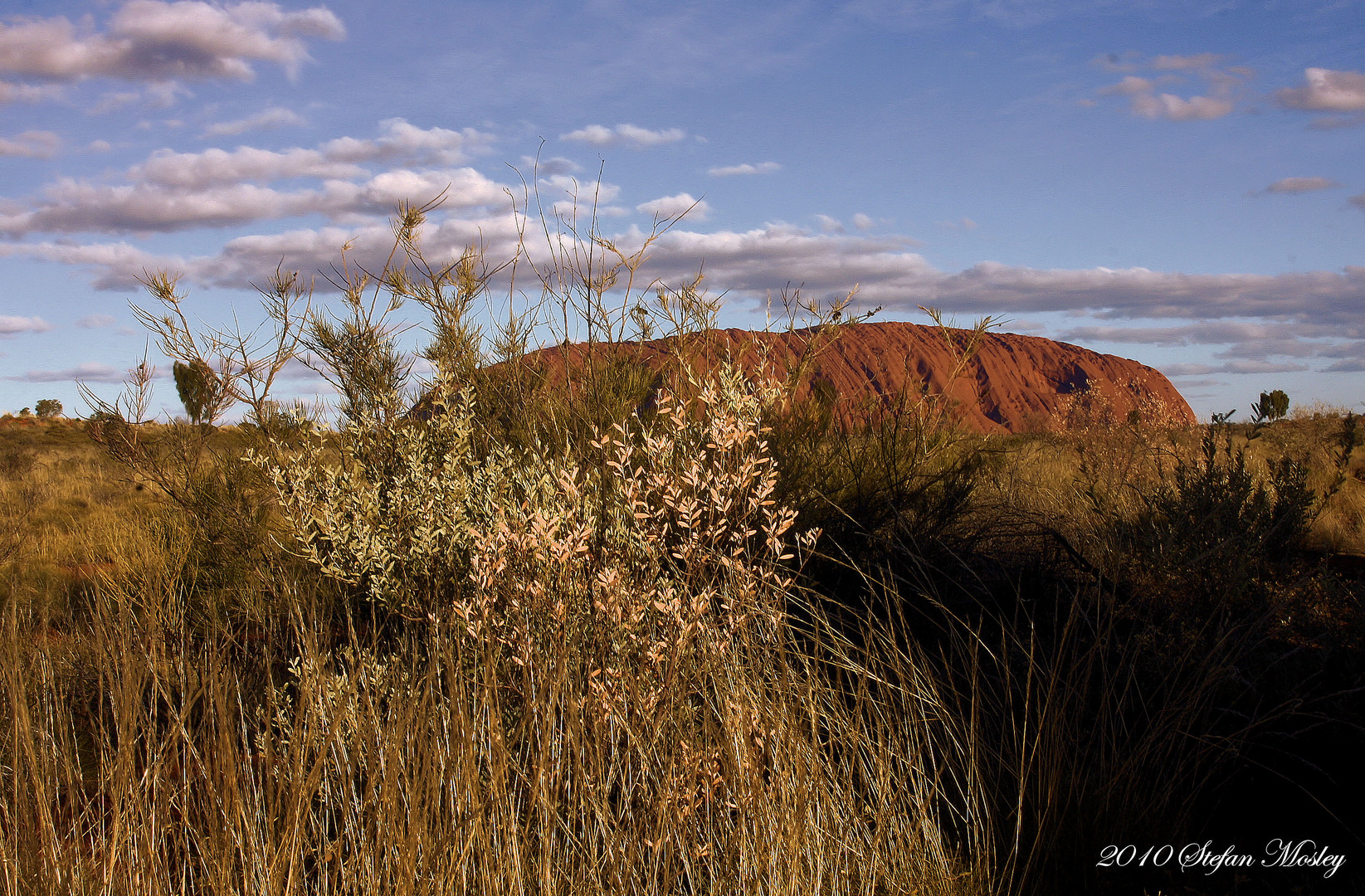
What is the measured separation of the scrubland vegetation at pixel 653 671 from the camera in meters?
2.04

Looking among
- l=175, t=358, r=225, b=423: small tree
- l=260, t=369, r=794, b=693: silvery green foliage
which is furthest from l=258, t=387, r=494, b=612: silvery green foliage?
l=175, t=358, r=225, b=423: small tree

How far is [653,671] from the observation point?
2.63 metres

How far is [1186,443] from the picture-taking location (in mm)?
9992

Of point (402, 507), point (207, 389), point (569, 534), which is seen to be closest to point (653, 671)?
point (569, 534)

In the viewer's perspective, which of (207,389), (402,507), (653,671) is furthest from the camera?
(207,389)

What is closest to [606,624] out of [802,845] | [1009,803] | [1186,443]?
[802,845]

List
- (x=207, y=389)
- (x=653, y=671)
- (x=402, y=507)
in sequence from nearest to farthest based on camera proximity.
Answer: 1. (x=653, y=671)
2. (x=402, y=507)
3. (x=207, y=389)

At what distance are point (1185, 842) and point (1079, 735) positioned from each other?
0.41 m

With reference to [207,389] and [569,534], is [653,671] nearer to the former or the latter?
[569,534]

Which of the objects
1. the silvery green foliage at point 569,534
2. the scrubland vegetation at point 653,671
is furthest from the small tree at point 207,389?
the silvery green foliage at point 569,534

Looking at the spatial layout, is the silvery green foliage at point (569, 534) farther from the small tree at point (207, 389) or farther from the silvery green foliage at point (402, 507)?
the small tree at point (207, 389)

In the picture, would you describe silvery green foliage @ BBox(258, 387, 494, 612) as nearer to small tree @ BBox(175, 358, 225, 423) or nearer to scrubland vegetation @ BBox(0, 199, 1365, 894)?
scrubland vegetation @ BBox(0, 199, 1365, 894)

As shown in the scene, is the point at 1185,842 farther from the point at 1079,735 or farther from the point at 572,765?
the point at 572,765

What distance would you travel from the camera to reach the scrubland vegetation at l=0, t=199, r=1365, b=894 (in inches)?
80.3
